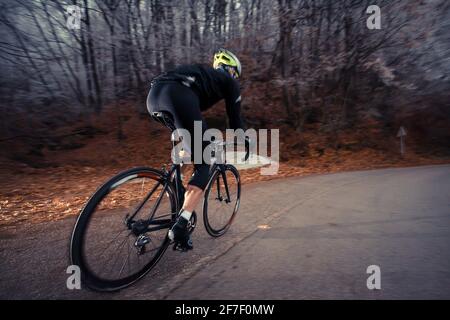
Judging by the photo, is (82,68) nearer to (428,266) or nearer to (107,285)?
(107,285)

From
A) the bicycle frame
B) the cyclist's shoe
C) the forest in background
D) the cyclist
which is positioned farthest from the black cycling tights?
the forest in background

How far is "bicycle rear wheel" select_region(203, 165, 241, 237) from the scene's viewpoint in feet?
12.6

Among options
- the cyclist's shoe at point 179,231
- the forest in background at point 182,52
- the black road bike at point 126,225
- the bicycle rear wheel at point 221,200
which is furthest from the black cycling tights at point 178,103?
the forest in background at point 182,52

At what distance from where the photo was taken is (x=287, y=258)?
331 cm

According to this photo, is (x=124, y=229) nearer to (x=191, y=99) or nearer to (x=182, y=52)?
(x=191, y=99)

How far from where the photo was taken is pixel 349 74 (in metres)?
16.4

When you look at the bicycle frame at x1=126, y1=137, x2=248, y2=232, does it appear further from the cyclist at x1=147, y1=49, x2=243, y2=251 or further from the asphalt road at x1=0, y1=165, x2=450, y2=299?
the asphalt road at x1=0, y1=165, x2=450, y2=299

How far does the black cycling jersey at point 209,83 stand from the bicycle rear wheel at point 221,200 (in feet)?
3.01

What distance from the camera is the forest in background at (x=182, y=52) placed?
472 inches

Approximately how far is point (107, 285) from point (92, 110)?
14614 mm

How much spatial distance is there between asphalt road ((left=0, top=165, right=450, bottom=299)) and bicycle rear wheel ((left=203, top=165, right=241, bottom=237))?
17 cm

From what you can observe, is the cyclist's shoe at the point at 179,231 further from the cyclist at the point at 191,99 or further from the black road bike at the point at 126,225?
the black road bike at the point at 126,225

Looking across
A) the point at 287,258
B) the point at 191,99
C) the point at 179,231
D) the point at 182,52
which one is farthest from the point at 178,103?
the point at 182,52
